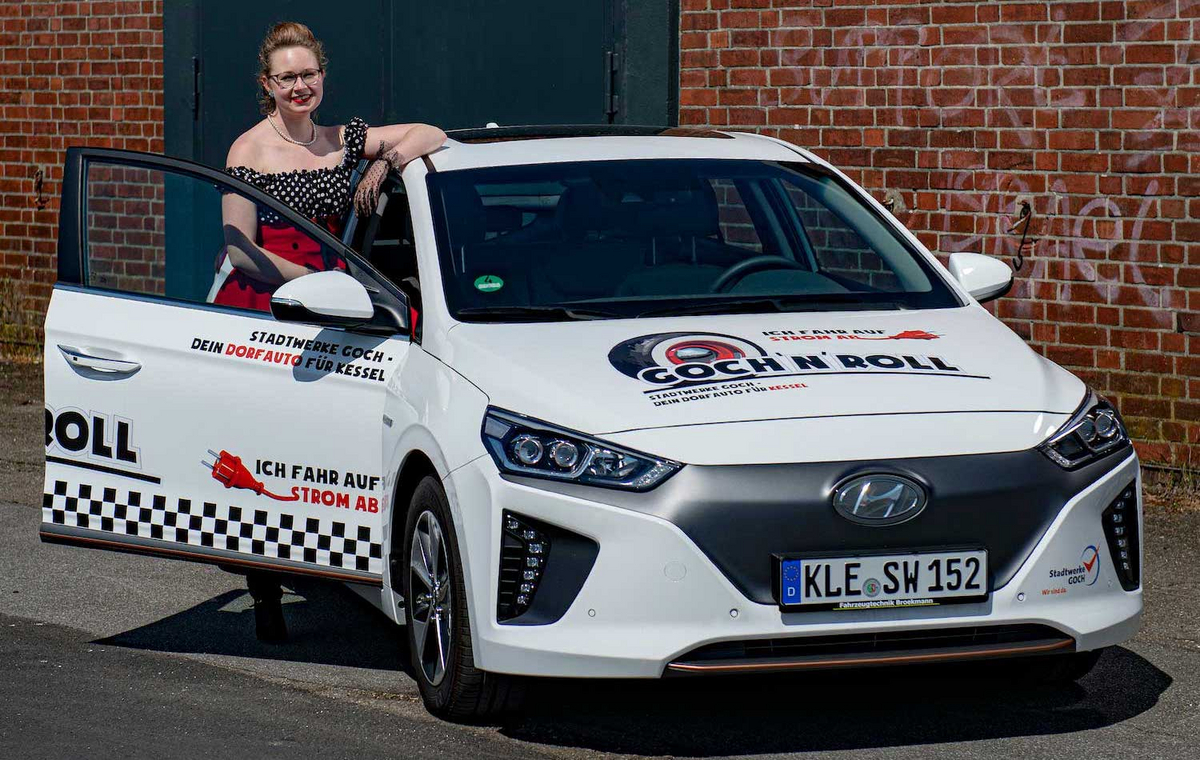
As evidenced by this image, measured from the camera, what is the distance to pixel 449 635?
4895mm

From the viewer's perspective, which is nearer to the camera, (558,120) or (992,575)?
(992,575)

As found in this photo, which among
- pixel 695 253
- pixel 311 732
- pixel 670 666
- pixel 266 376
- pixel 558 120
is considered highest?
pixel 558 120

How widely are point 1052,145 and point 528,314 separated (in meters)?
4.20

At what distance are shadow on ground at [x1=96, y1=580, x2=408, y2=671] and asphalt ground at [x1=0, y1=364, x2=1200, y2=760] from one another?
0.01 meters

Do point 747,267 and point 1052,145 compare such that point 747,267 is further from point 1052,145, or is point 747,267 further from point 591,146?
point 1052,145

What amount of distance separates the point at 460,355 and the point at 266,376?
0.76 metres

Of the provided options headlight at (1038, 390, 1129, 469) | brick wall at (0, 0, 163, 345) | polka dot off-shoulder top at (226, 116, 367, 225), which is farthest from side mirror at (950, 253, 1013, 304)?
brick wall at (0, 0, 163, 345)

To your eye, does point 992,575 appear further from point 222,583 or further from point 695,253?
point 222,583

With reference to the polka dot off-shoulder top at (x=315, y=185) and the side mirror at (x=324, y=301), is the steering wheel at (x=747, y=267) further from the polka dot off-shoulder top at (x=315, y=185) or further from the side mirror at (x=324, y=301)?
the polka dot off-shoulder top at (x=315, y=185)

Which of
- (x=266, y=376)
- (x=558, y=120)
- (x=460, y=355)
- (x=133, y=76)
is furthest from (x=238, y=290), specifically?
(x=133, y=76)

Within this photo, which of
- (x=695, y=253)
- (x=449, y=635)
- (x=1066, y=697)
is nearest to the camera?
(x=449, y=635)

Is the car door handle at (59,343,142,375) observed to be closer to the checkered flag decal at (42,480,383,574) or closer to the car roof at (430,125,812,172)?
the checkered flag decal at (42,480,383,574)

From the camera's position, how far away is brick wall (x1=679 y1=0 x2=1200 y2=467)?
27.3ft

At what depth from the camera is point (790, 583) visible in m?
4.44
